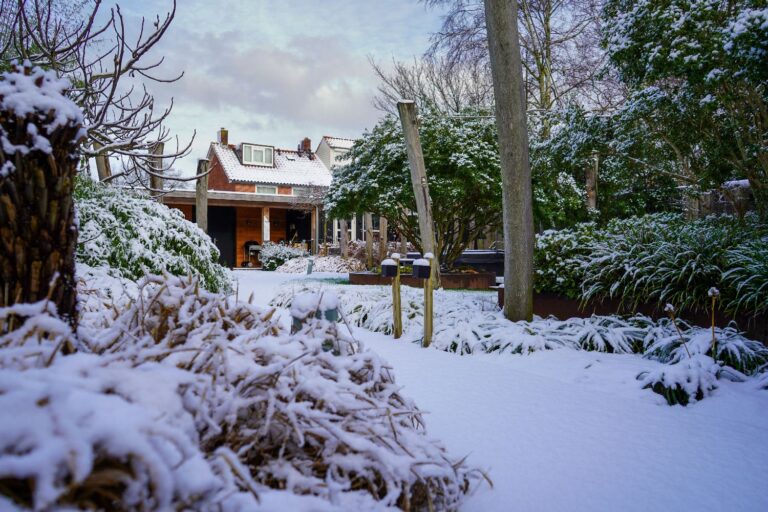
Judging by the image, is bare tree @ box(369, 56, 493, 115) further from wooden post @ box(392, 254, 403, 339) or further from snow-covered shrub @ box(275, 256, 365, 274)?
wooden post @ box(392, 254, 403, 339)

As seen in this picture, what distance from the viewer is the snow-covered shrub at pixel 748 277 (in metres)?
3.26

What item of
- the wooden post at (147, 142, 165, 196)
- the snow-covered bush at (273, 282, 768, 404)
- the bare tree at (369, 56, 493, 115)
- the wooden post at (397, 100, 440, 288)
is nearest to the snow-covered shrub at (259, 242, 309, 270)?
the bare tree at (369, 56, 493, 115)

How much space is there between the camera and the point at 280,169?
22875 millimetres

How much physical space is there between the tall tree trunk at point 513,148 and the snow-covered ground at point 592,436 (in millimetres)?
1189

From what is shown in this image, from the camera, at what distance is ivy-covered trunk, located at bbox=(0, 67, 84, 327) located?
1.02m

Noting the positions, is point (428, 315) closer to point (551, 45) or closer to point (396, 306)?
point (396, 306)

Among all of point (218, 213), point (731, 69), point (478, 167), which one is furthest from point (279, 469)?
point (218, 213)

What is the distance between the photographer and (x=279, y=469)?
977 mm

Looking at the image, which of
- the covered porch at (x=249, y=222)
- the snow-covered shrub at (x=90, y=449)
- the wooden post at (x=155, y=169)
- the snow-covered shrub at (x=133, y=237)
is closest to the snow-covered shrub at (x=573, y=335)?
the snow-covered shrub at (x=133, y=237)

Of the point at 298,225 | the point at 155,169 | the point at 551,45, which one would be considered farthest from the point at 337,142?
the point at 155,169

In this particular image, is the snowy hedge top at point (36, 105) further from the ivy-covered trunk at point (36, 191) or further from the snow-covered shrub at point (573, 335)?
the snow-covered shrub at point (573, 335)

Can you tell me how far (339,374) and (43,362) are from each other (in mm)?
710

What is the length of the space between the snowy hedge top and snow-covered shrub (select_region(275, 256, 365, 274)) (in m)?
12.0

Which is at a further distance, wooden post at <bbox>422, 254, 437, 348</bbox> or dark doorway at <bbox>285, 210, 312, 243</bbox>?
dark doorway at <bbox>285, 210, 312, 243</bbox>
